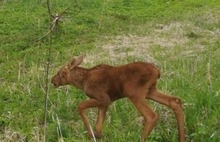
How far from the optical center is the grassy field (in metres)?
5.37

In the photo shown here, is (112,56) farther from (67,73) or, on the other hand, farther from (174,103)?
(174,103)

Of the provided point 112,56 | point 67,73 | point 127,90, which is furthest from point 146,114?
point 112,56

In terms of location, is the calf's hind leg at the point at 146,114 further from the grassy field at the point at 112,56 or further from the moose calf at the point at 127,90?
the grassy field at the point at 112,56

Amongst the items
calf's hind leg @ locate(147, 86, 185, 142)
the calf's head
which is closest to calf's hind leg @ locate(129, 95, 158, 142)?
calf's hind leg @ locate(147, 86, 185, 142)

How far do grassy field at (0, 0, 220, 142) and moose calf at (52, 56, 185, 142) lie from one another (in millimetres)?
271

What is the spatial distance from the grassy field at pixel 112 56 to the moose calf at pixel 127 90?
0.27 m

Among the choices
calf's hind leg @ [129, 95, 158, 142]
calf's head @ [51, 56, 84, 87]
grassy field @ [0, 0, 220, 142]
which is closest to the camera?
calf's hind leg @ [129, 95, 158, 142]

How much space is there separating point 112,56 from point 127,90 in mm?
3634

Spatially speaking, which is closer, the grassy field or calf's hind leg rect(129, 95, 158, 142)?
calf's hind leg rect(129, 95, 158, 142)

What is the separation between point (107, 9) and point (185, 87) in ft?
18.1

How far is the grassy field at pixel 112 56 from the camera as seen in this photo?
537cm

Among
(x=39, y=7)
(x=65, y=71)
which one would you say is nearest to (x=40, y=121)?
(x=65, y=71)

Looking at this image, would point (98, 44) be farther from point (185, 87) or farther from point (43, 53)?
point (185, 87)

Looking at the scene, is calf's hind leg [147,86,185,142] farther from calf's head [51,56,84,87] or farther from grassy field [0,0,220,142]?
calf's head [51,56,84,87]
